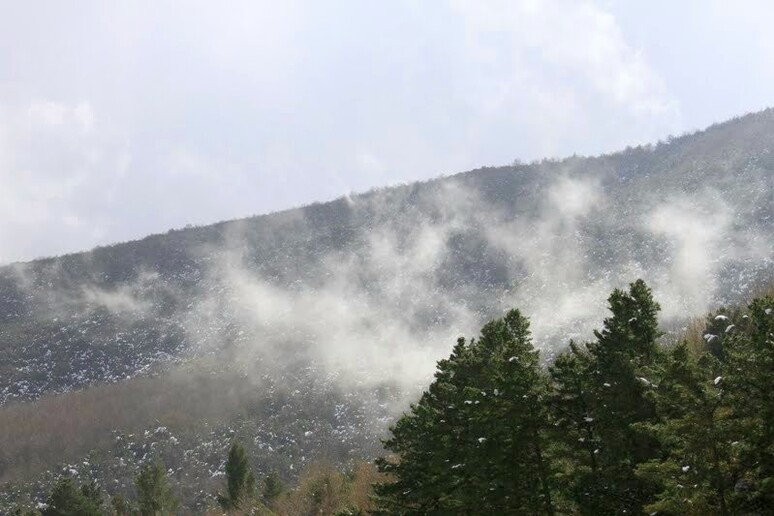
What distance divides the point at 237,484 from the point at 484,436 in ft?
148

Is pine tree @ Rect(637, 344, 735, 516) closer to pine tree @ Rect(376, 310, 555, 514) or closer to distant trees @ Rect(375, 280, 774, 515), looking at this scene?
distant trees @ Rect(375, 280, 774, 515)

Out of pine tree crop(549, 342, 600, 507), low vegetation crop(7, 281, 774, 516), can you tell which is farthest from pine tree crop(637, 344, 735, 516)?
pine tree crop(549, 342, 600, 507)

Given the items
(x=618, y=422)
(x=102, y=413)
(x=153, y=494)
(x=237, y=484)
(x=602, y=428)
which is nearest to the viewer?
(x=618, y=422)

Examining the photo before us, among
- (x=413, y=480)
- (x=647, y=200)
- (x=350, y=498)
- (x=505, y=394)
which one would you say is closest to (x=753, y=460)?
(x=505, y=394)

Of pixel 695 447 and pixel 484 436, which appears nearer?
pixel 695 447

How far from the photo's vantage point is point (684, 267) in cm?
13575

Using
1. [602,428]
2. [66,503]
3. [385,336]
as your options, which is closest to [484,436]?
[602,428]

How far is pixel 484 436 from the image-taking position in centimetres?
1841

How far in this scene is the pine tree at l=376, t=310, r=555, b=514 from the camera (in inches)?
696

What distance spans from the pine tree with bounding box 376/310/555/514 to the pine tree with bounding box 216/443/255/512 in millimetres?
38568

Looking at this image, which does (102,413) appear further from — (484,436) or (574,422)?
(574,422)

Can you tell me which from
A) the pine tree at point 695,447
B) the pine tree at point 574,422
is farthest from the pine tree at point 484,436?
the pine tree at point 695,447

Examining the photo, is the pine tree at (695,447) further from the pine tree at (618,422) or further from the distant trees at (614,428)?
the pine tree at (618,422)

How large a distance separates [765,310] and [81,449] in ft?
475
